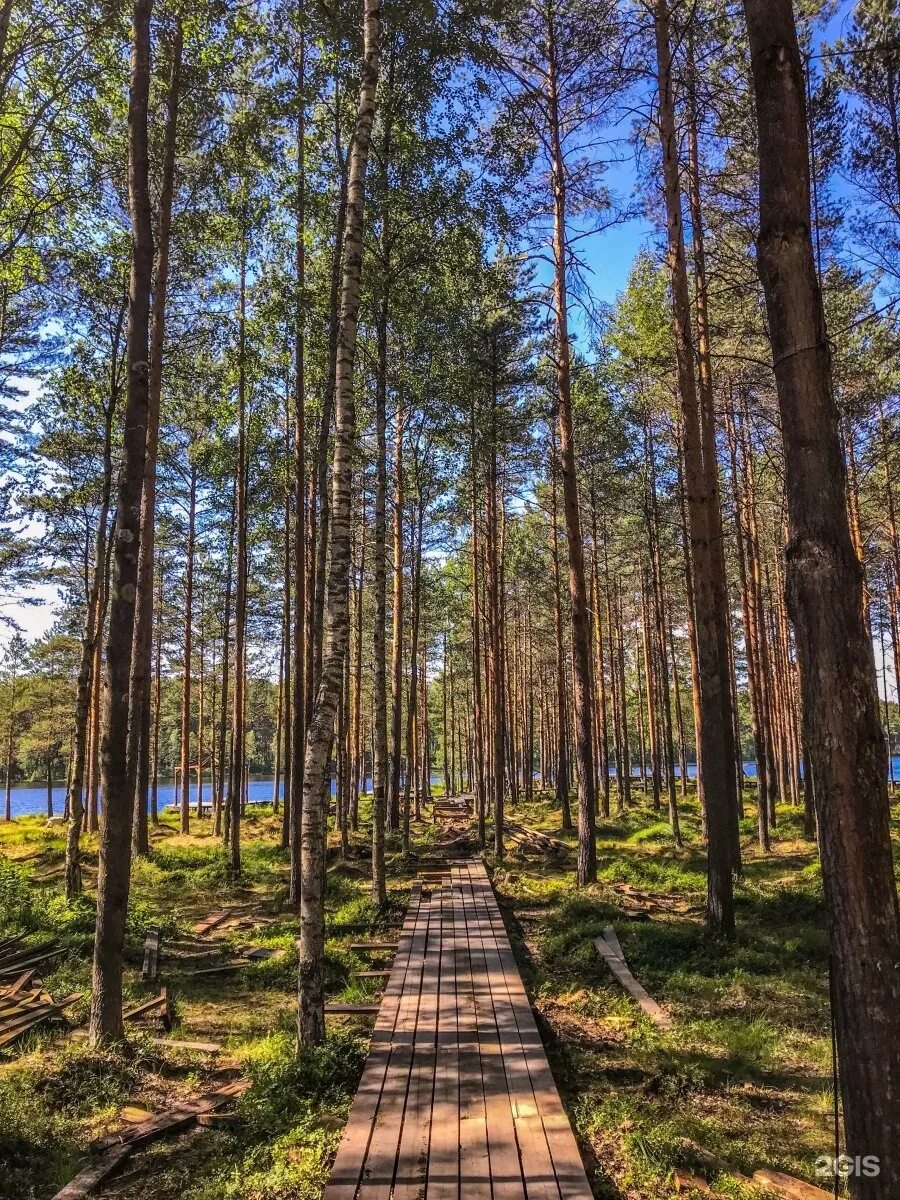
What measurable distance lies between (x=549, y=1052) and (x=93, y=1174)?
388 cm

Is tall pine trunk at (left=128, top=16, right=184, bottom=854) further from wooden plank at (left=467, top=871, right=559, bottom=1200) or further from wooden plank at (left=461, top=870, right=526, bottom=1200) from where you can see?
wooden plank at (left=467, top=871, right=559, bottom=1200)

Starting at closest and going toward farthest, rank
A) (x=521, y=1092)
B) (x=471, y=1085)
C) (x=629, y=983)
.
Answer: (x=521, y=1092) < (x=471, y=1085) < (x=629, y=983)

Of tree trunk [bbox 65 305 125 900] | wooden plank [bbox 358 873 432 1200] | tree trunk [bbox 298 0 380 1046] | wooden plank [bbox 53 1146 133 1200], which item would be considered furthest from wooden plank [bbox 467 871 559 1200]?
tree trunk [bbox 65 305 125 900]

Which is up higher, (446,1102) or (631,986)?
(446,1102)

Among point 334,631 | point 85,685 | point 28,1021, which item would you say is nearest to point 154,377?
point 85,685

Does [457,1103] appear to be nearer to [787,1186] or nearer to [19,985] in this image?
[787,1186]

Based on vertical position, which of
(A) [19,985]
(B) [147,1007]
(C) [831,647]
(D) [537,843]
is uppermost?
(C) [831,647]

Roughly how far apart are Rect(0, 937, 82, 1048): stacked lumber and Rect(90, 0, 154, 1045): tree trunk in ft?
3.22

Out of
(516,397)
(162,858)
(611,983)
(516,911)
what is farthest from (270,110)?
(162,858)

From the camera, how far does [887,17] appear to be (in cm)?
1159

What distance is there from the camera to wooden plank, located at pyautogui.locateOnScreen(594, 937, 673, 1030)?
6902 mm

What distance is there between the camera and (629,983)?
25.8 feet

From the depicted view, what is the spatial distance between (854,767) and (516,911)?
1124 centimetres

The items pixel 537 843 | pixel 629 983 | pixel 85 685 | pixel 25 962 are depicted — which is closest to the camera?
pixel 629 983
